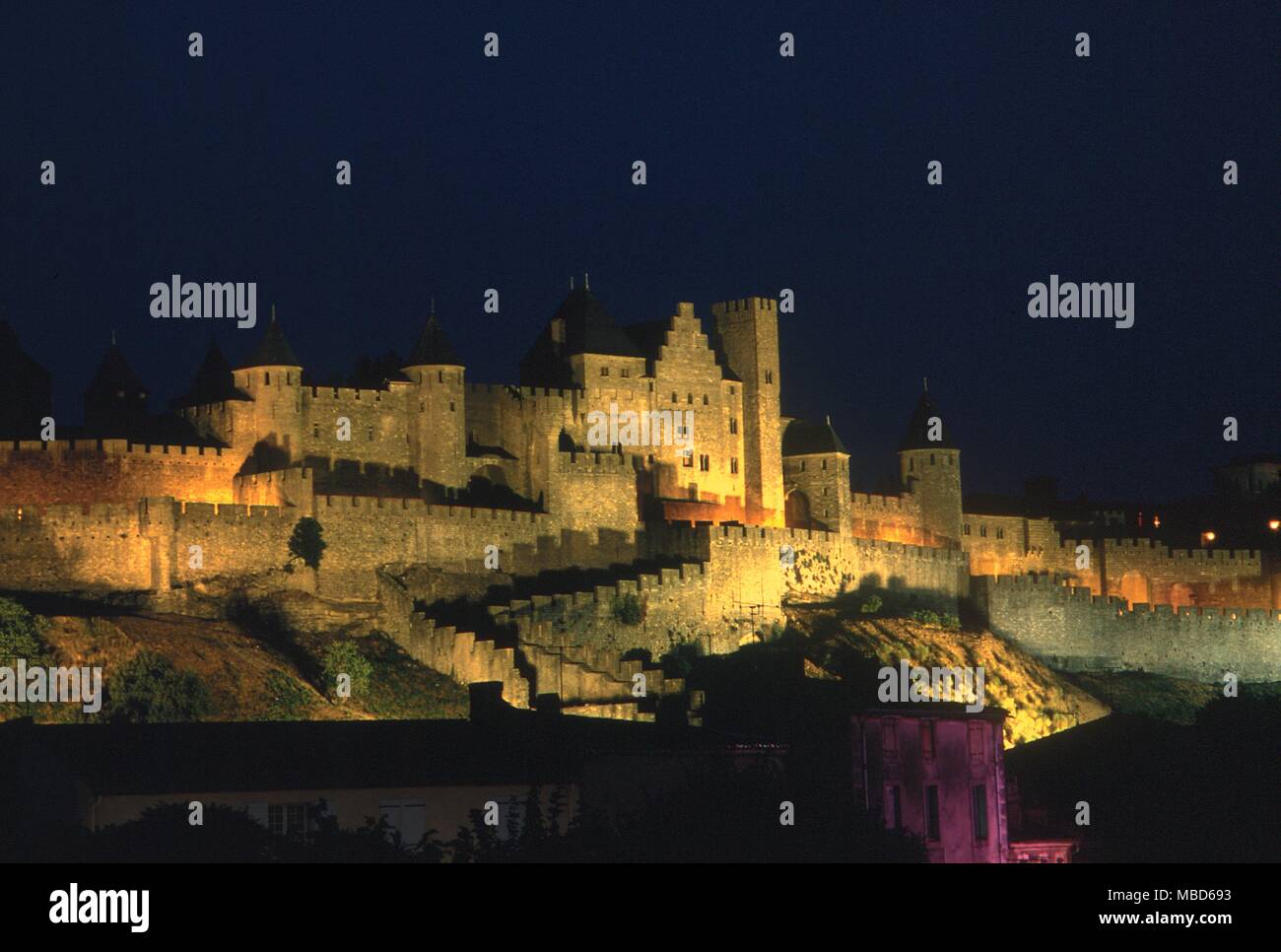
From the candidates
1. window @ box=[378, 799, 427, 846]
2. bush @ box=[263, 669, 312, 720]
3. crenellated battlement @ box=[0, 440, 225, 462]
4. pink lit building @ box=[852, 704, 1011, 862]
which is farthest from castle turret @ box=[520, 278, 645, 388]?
window @ box=[378, 799, 427, 846]

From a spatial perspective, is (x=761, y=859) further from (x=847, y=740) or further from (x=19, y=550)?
(x=19, y=550)

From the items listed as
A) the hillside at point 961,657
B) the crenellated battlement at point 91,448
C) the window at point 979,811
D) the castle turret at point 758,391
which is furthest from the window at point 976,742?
the castle turret at point 758,391

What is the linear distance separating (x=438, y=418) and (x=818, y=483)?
16619mm

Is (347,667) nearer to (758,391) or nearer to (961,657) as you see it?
(961,657)

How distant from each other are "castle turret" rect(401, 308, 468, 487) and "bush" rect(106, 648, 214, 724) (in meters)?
15.4

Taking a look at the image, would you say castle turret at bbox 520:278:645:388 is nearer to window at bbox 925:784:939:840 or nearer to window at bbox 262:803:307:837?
window at bbox 925:784:939:840

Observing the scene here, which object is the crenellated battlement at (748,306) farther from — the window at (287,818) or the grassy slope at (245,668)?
the window at (287,818)

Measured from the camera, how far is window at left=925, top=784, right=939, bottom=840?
70.7 m

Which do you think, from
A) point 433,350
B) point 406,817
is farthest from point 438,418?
point 406,817

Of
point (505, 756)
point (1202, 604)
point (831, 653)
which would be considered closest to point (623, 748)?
point (505, 756)

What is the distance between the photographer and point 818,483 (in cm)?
10838

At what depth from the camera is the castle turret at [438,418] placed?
96.4 m

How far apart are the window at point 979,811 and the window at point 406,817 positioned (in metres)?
14.8

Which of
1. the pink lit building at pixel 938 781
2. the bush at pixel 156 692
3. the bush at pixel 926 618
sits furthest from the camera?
the bush at pixel 926 618
